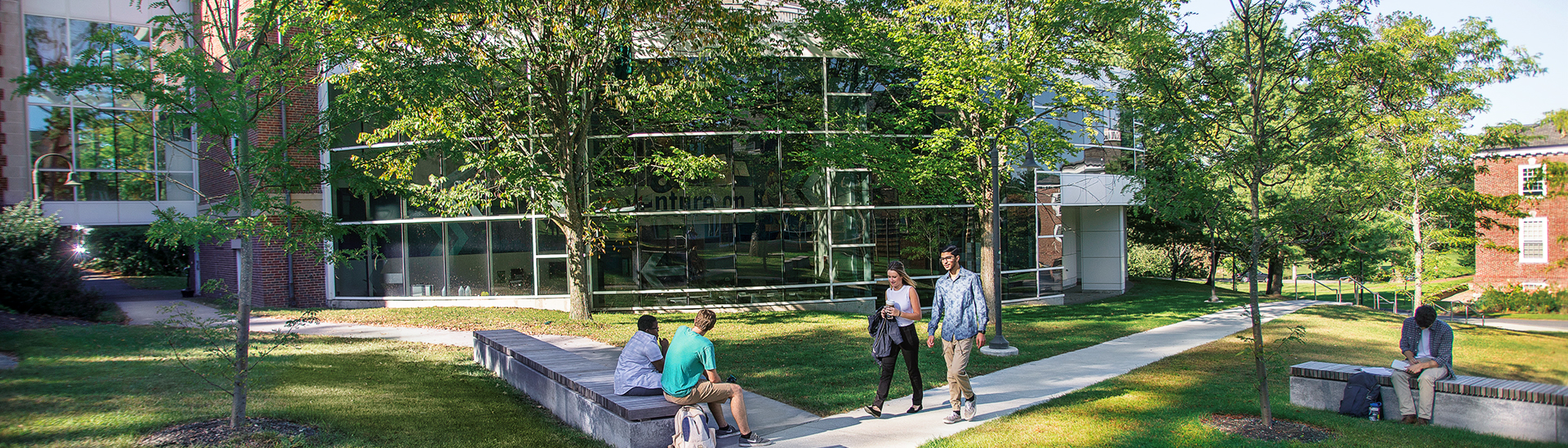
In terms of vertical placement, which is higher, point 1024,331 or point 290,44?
point 290,44

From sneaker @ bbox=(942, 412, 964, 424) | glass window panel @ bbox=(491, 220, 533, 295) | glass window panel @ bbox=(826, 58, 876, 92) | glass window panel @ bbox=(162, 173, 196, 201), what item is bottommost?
sneaker @ bbox=(942, 412, 964, 424)

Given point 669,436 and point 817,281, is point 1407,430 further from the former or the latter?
point 817,281

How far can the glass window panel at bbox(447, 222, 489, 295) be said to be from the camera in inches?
707

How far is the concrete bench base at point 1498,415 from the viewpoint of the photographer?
5527mm

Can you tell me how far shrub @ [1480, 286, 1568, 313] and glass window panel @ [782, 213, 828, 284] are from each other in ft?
42.2

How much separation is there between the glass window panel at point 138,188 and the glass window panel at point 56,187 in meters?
0.95

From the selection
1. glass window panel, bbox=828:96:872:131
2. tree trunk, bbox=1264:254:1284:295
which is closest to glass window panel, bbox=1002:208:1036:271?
glass window panel, bbox=828:96:872:131

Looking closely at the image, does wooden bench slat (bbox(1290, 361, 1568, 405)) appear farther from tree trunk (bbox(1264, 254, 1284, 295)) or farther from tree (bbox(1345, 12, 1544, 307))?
tree trunk (bbox(1264, 254, 1284, 295))

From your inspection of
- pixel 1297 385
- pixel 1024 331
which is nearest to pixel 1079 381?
pixel 1297 385

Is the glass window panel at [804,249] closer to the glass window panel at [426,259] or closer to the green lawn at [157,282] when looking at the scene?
the glass window panel at [426,259]

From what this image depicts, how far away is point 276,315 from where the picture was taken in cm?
1608

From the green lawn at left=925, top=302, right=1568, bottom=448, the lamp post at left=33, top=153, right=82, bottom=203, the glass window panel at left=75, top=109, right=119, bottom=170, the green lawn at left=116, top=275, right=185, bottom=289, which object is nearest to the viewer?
the green lawn at left=925, top=302, right=1568, bottom=448

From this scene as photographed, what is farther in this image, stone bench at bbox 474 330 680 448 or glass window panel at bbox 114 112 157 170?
glass window panel at bbox 114 112 157 170

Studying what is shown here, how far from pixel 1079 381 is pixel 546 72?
32.3 ft
